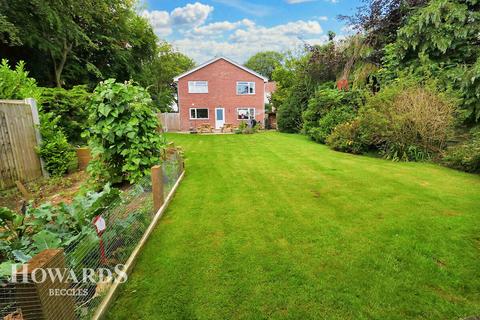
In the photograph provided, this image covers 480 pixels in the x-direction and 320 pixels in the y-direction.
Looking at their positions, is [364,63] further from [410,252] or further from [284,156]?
[410,252]

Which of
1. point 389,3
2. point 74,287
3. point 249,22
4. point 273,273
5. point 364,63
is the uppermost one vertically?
point 249,22

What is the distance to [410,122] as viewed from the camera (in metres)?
8.20

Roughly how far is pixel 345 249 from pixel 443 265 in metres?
0.95

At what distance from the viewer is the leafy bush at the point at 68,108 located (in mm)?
7637

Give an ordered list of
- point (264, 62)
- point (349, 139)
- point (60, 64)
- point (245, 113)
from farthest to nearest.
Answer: point (264, 62), point (245, 113), point (60, 64), point (349, 139)

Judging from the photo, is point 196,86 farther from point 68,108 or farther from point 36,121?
point 36,121

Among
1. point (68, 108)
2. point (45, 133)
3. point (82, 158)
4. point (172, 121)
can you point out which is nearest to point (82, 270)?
point (45, 133)

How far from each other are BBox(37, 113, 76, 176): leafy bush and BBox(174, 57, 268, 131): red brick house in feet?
59.4

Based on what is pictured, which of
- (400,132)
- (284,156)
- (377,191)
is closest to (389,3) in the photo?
(400,132)

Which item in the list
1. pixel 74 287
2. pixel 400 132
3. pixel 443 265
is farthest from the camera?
pixel 400 132

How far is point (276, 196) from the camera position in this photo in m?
5.06

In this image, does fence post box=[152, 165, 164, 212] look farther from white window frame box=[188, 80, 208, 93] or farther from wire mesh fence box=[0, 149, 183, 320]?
white window frame box=[188, 80, 208, 93]

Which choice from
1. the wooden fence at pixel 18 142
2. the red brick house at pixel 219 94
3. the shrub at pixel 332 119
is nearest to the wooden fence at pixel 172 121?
the red brick house at pixel 219 94

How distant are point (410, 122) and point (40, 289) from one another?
373 inches
